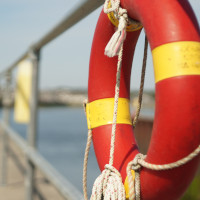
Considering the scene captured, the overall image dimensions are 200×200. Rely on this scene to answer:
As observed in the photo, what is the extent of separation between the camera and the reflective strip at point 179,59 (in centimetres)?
70

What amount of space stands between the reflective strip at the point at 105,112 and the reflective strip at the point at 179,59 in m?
0.28

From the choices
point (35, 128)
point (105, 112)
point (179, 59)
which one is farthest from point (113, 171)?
point (35, 128)

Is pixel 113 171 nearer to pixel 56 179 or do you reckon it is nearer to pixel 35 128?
pixel 56 179

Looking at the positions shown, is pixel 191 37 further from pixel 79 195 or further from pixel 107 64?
pixel 79 195

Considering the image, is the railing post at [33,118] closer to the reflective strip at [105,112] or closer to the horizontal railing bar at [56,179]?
the horizontal railing bar at [56,179]

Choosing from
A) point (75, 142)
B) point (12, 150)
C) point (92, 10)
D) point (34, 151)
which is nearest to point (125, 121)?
point (92, 10)

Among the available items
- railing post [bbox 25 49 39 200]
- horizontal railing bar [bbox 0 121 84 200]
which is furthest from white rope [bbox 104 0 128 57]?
railing post [bbox 25 49 39 200]

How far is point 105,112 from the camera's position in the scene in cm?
99

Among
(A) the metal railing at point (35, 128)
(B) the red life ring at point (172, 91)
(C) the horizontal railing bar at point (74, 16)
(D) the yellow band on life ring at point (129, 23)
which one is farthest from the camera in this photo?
(A) the metal railing at point (35, 128)

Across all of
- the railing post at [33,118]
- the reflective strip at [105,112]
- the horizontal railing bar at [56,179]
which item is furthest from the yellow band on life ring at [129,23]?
the railing post at [33,118]

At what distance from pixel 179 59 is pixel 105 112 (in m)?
0.33

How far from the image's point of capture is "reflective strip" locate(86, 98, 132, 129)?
3.23 ft

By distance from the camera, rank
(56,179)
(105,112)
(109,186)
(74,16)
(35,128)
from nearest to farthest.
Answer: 1. (109,186)
2. (105,112)
3. (74,16)
4. (56,179)
5. (35,128)

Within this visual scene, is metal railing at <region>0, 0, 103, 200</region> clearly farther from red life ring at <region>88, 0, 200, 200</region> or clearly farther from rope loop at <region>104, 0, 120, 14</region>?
red life ring at <region>88, 0, 200, 200</region>
